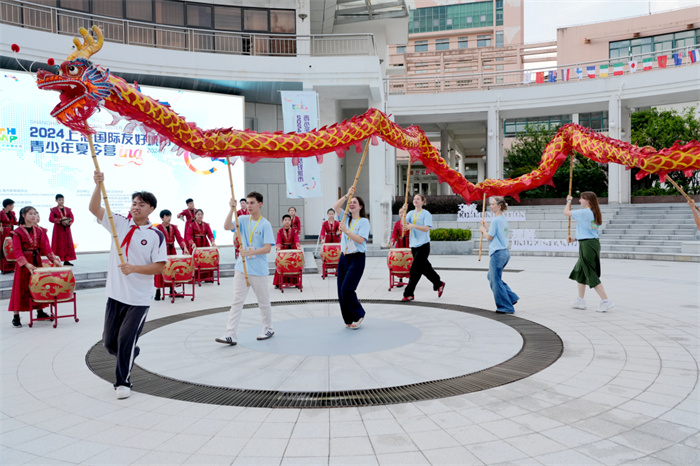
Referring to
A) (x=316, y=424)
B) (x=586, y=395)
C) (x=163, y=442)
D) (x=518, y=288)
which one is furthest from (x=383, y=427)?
(x=518, y=288)

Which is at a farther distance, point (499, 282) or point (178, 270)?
point (178, 270)

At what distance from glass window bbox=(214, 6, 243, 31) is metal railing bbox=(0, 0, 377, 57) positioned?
1.28 ft

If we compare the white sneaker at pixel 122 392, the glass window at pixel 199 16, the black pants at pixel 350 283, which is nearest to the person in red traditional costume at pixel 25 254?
the white sneaker at pixel 122 392

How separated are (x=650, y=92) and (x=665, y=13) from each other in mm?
19132

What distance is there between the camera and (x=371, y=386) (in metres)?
4.09

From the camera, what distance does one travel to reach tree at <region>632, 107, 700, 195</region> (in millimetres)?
26312

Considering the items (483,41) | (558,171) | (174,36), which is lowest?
(558,171)

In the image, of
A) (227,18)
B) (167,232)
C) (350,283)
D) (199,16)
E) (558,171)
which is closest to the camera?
(350,283)

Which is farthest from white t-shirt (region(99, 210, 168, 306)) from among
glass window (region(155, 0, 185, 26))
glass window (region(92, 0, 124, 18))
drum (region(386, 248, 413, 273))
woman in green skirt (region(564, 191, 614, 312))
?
glass window (region(155, 0, 185, 26))

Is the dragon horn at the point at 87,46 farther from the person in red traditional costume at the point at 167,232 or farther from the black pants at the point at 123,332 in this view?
the person in red traditional costume at the point at 167,232

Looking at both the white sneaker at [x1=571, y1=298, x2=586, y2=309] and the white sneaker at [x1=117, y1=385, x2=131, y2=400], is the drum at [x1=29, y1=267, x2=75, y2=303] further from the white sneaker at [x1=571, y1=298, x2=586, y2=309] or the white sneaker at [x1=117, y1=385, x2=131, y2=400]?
the white sneaker at [x1=571, y1=298, x2=586, y2=309]

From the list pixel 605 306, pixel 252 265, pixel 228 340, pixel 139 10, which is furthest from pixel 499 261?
pixel 139 10

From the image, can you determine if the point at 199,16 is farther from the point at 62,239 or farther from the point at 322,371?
the point at 322,371

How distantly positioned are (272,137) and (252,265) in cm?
149
